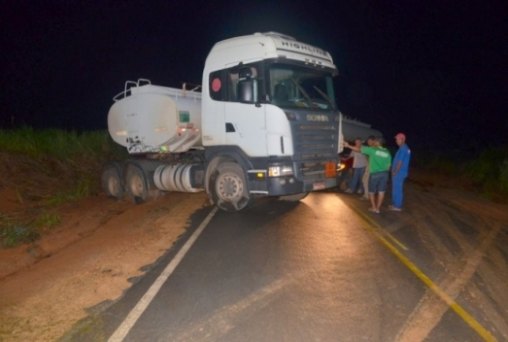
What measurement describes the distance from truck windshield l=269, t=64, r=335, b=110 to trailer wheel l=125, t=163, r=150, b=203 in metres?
4.97

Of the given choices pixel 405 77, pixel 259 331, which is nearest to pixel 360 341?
pixel 259 331

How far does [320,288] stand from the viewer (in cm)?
518

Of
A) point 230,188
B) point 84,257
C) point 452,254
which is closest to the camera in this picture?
point 452,254

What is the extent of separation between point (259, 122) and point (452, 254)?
4.29 m

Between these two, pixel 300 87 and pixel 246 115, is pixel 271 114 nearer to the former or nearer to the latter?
pixel 246 115

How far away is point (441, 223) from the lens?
897cm

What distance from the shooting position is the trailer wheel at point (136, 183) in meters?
12.1

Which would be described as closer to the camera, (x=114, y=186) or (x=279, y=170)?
(x=279, y=170)

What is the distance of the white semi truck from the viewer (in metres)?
8.78

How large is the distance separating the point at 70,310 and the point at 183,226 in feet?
13.4

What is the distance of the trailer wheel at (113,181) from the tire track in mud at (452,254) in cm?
807

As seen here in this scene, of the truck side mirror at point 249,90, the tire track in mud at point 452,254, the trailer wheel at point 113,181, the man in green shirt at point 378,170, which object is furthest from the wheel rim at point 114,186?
the tire track in mud at point 452,254

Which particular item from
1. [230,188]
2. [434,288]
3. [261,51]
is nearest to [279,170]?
[230,188]

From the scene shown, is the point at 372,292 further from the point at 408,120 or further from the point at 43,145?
the point at 408,120
